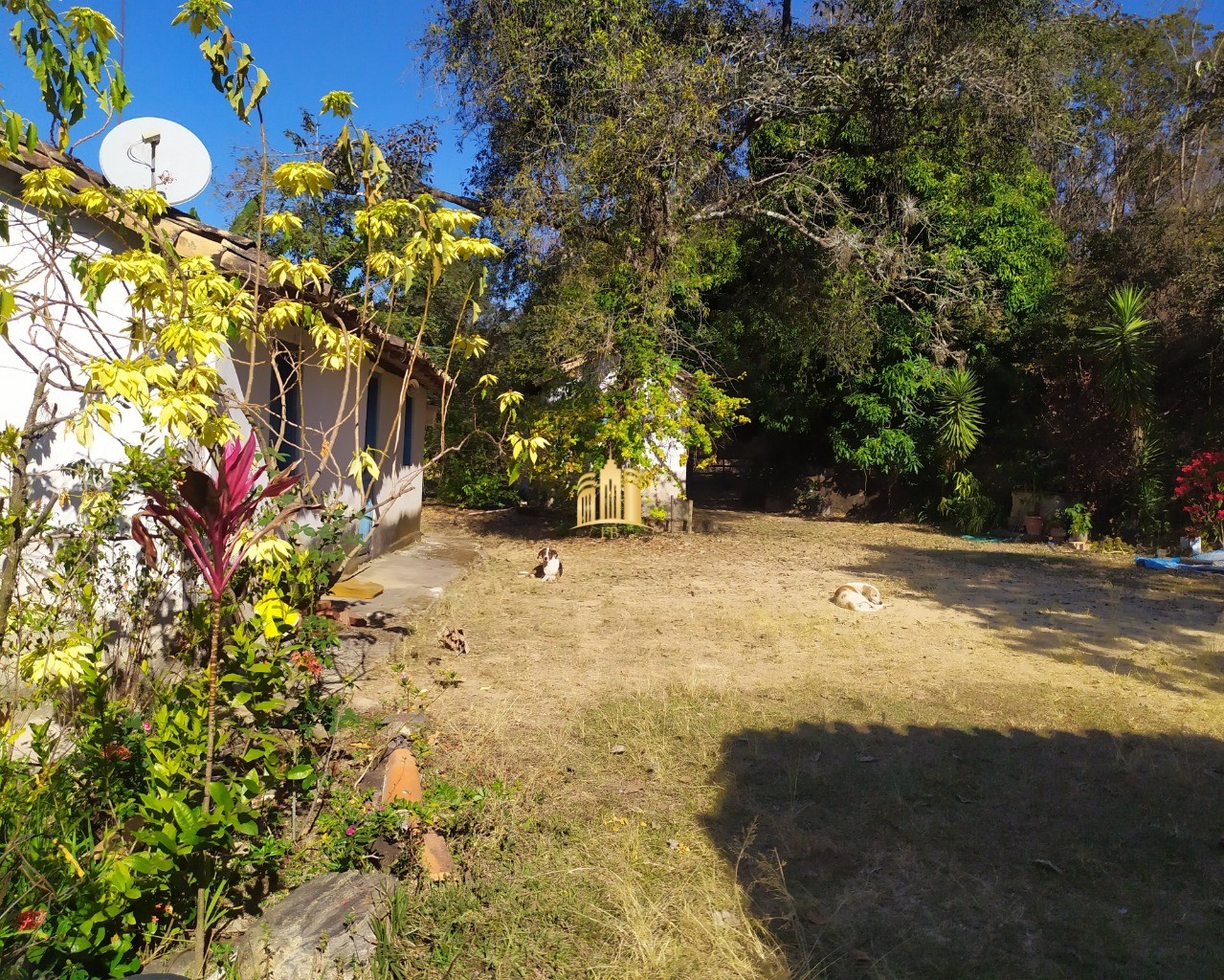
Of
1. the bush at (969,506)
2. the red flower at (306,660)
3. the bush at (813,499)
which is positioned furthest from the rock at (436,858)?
the bush at (813,499)

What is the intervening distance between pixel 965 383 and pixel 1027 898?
14.7 meters

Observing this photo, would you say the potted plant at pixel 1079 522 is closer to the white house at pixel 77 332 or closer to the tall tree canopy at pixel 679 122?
the tall tree canopy at pixel 679 122

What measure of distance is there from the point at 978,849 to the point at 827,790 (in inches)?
32.1

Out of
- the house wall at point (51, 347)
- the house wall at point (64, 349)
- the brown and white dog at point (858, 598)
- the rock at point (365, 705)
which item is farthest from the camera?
the brown and white dog at point (858, 598)

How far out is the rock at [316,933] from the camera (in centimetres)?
293

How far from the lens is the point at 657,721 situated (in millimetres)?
5609

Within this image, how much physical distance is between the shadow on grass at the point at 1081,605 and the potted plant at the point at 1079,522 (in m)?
1.20

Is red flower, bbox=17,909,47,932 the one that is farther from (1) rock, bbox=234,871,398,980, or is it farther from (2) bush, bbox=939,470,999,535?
(2) bush, bbox=939,470,999,535

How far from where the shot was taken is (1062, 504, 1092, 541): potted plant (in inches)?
578

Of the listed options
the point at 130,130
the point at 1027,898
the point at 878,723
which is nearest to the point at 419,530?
the point at 130,130

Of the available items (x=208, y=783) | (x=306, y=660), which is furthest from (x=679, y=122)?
(x=208, y=783)

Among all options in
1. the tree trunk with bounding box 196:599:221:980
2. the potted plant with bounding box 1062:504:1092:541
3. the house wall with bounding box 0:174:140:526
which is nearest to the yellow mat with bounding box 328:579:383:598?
the house wall with bounding box 0:174:140:526

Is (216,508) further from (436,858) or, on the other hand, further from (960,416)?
(960,416)

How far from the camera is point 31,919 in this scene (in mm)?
2715
